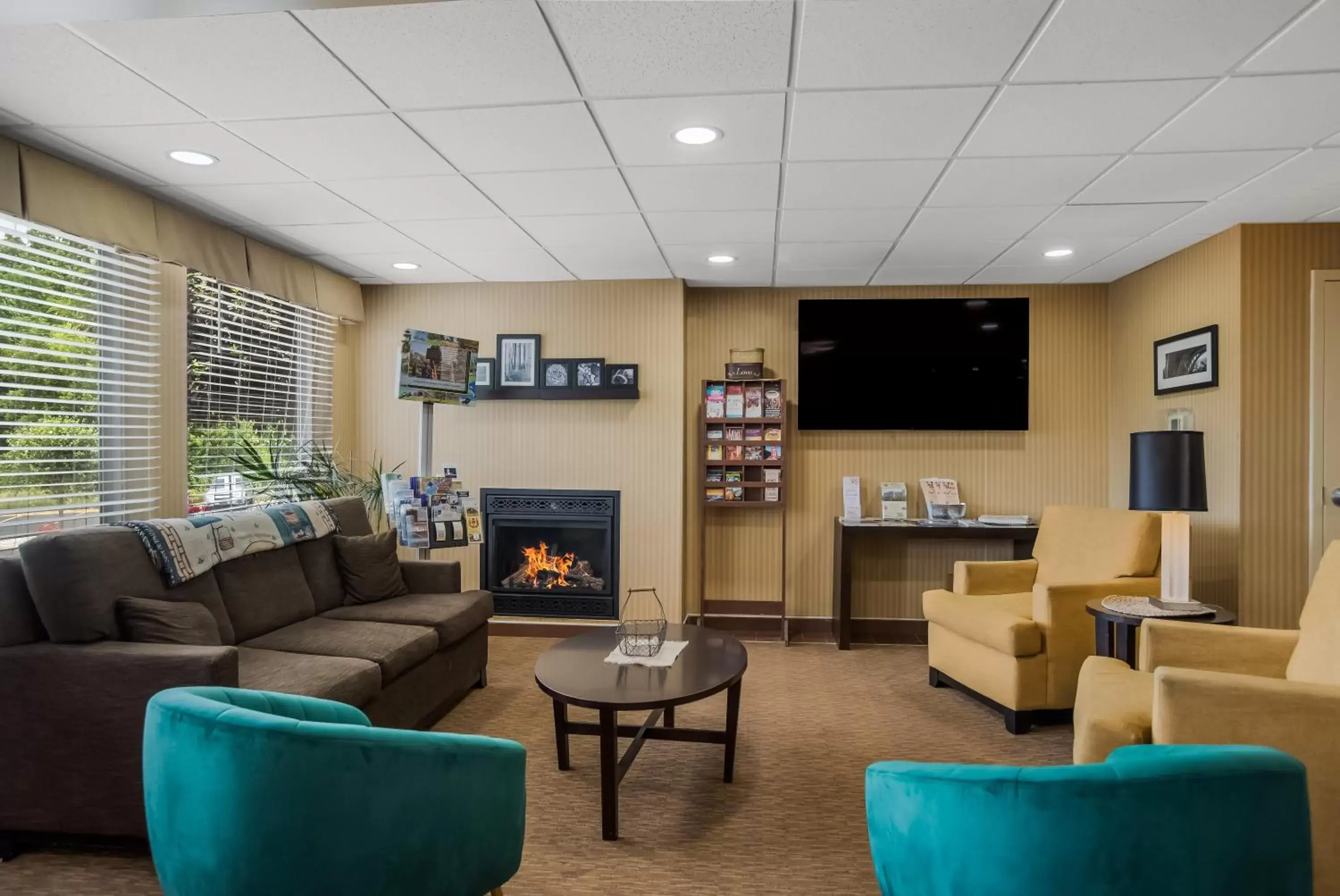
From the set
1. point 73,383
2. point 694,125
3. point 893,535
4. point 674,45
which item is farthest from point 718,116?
point 893,535

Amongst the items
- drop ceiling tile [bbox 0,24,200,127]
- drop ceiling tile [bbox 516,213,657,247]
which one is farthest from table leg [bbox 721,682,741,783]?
drop ceiling tile [bbox 0,24,200,127]

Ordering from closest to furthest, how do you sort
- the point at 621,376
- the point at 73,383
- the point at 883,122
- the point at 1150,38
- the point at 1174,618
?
the point at 1150,38 < the point at 883,122 < the point at 1174,618 < the point at 73,383 < the point at 621,376

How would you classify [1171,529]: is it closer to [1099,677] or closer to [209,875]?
[1099,677]

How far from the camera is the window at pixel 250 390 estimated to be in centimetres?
399

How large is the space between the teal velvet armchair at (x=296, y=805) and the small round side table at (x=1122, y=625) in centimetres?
268

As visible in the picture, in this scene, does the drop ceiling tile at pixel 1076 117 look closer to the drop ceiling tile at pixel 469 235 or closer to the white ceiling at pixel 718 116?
the white ceiling at pixel 718 116

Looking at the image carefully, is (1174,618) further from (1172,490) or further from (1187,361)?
(1187,361)

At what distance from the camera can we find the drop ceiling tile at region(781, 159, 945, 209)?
3027 millimetres

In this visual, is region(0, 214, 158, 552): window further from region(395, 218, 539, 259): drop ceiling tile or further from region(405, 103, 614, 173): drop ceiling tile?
region(405, 103, 614, 173): drop ceiling tile

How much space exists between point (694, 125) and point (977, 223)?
6.00 ft

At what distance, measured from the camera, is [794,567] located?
5.51 meters

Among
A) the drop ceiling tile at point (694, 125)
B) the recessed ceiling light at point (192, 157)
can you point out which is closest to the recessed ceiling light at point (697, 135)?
the drop ceiling tile at point (694, 125)

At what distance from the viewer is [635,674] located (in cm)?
282

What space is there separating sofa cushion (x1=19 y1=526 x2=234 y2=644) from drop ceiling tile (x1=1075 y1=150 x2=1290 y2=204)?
13.0 ft
